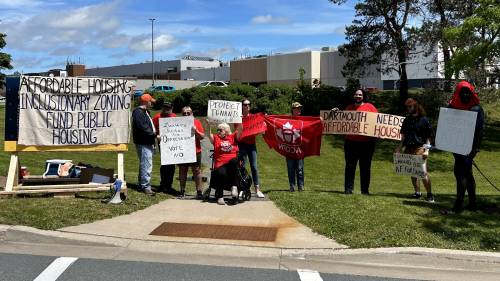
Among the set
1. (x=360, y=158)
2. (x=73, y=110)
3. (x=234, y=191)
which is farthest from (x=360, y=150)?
(x=73, y=110)

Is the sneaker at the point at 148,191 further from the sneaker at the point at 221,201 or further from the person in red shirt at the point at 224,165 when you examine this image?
the sneaker at the point at 221,201

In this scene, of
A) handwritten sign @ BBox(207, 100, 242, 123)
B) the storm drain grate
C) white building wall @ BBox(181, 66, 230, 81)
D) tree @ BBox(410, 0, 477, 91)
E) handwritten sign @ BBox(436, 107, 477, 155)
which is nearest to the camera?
the storm drain grate

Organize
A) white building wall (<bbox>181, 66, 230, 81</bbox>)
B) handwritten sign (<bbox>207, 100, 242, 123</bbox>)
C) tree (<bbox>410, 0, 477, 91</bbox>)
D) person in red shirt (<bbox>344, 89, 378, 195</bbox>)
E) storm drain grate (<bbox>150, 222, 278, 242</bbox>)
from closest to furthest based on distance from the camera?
storm drain grate (<bbox>150, 222, 278, 242</bbox>) → person in red shirt (<bbox>344, 89, 378, 195</bbox>) → handwritten sign (<bbox>207, 100, 242, 123</bbox>) → tree (<bbox>410, 0, 477, 91</bbox>) → white building wall (<bbox>181, 66, 230, 81</bbox>)

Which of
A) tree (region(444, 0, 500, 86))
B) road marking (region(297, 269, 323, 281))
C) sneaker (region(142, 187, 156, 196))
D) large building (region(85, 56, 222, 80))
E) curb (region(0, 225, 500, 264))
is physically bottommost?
road marking (region(297, 269, 323, 281))

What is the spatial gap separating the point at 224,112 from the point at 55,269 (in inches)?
195

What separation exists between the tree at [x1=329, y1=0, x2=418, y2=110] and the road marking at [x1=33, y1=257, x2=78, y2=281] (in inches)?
950

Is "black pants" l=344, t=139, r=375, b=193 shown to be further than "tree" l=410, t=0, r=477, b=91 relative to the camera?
No

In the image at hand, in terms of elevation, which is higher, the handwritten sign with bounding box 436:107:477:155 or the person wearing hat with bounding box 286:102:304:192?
the handwritten sign with bounding box 436:107:477:155

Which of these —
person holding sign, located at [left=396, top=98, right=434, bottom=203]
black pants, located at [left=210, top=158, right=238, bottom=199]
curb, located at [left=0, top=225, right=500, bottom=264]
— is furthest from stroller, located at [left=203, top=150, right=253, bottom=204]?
person holding sign, located at [left=396, top=98, right=434, bottom=203]

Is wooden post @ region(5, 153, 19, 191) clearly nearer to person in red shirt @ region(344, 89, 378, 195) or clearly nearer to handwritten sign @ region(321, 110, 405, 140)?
handwritten sign @ region(321, 110, 405, 140)

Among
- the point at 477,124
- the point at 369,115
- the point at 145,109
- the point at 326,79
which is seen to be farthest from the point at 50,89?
the point at 326,79

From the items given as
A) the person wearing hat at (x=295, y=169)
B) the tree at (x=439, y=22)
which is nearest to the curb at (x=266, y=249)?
the person wearing hat at (x=295, y=169)

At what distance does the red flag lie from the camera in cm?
1063

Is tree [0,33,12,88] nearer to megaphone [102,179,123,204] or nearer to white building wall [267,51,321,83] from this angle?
megaphone [102,179,123,204]
